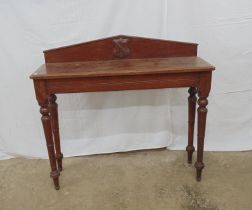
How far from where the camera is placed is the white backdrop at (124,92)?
152 cm

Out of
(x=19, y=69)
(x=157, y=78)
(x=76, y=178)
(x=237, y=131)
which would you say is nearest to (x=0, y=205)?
(x=76, y=178)

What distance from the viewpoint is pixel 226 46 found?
5.26 feet

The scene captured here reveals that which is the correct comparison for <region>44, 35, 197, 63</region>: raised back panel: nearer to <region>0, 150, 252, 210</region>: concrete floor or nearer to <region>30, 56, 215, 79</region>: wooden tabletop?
<region>30, 56, 215, 79</region>: wooden tabletop

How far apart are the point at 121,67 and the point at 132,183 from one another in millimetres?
694

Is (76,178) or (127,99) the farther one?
(127,99)

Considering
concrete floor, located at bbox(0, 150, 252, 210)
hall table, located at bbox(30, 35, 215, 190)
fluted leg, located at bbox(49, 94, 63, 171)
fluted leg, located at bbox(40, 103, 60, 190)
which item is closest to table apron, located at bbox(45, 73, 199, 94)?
hall table, located at bbox(30, 35, 215, 190)

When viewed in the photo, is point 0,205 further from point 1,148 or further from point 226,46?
point 226,46

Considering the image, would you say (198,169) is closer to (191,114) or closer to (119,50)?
(191,114)

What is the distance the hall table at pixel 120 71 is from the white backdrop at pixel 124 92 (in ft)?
0.60

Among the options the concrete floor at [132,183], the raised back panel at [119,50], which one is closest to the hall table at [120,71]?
the raised back panel at [119,50]

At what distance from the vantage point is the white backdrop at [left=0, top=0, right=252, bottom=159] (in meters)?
1.52

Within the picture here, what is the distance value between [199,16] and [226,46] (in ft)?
0.86

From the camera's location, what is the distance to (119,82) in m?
1.23

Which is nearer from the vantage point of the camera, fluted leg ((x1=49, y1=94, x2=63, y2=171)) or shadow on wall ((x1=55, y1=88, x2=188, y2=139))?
fluted leg ((x1=49, y1=94, x2=63, y2=171))
